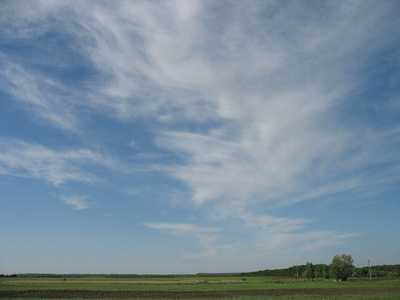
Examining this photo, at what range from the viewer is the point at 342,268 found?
11869cm

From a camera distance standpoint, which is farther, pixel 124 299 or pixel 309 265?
pixel 309 265

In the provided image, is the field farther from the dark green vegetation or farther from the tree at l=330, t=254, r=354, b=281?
the tree at l=330, t=254, r=354, b=281

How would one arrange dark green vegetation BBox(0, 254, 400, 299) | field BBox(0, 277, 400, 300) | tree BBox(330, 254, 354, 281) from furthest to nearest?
1. tree BBox(330, 254, 354, 281)
2. dark green vegetation BBox(0, 254, 400, 299)
3. field BBox(0, 277, 400, 300)

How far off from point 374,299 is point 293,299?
10.3 m

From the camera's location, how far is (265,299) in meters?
38.9

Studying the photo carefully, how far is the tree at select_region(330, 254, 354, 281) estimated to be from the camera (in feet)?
387

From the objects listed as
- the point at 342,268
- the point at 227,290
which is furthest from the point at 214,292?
the point at 342,268

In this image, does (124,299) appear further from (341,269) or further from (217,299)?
(341,269)

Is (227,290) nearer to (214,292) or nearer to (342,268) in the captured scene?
(214,292)

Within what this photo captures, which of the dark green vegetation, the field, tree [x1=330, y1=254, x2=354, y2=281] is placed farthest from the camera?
tree [x1=330, y1=254, x2=354, y2=281]

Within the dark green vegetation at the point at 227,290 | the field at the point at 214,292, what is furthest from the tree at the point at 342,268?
the field at the point at 214,292

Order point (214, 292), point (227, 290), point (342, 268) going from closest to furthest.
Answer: point (214, 292)
point (227, 290)
point (342, 268)

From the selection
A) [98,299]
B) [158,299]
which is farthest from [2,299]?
[158,299]

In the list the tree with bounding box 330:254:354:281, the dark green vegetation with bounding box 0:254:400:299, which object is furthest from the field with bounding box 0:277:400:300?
the tree with bounding box 330:254:354:281
